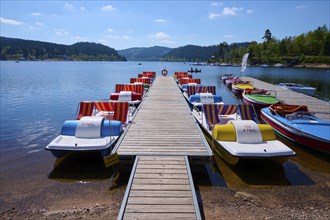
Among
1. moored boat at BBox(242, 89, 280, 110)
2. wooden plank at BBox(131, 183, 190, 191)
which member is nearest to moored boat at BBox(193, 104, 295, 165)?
wooden plank at BBox(131, 183, 190, 191)

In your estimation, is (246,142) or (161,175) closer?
(161,175)

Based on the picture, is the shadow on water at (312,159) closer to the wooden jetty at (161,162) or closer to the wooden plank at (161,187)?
the wooden jetty at (161,162)

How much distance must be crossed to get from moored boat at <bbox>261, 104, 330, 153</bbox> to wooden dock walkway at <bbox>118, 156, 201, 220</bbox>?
6.18 m

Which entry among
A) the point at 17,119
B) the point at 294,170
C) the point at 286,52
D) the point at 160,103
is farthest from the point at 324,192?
the point at 286,52

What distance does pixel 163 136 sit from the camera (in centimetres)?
1009

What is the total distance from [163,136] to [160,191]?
3.99 meters

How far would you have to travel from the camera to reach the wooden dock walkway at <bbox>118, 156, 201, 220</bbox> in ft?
17.6

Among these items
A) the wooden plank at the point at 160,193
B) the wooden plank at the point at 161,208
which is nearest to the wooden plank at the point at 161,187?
the wooden plank at the point at 160,193

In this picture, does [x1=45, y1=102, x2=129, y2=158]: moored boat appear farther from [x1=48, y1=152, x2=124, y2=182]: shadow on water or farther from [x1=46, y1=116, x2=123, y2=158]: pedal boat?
[x1=48, y1=152, x2=124, y2=182]: shadow on water

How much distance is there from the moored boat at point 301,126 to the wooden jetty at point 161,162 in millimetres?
4449

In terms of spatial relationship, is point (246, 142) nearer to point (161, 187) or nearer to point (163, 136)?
point (163, 136)

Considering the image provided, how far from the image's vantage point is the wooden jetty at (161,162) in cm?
552

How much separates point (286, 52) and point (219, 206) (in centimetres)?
13068

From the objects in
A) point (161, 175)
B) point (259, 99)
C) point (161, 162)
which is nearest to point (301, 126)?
point (161, 162)
